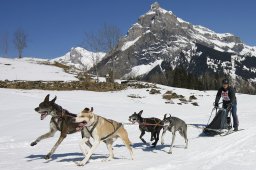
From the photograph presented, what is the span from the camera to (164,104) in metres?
31.8

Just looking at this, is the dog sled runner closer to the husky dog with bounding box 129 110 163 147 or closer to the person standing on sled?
the person standing on sled

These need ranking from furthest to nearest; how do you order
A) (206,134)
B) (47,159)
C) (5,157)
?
(206,134) → (5,157) → (47,159)

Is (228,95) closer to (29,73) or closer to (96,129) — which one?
(96,129)

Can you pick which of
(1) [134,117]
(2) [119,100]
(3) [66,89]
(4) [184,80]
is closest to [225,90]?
(1) [134,117]

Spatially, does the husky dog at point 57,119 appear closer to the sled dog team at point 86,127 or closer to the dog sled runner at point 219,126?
the sled dog team at point 86,127

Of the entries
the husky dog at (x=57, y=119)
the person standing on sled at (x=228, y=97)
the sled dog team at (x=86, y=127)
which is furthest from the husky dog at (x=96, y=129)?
the person standing on sled at (x=228, y=97)

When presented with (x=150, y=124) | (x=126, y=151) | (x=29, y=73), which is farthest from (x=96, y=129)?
(x=29, y=73)

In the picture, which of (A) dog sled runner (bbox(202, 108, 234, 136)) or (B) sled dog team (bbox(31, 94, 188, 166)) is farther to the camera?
(A) dog sled runner (bbox(202, 108, 234, 136))

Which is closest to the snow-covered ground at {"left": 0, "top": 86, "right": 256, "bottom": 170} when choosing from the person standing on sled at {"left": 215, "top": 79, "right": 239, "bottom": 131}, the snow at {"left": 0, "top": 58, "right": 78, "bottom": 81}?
the person standing on sled at {"left": 215, "top": 79, "right": 239, "bottom": 131}

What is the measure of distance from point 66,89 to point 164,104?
9.01 meters

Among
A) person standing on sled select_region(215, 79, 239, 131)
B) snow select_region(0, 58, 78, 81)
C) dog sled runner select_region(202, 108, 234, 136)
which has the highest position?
snow select_region(0, 58, 78, 81)

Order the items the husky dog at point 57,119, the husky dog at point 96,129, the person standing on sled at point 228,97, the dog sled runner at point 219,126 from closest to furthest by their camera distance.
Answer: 1. the husky dog at point 96,129
2. the husky dog at point 57,119
3. the dog sled runner at point 219,126
4. the person standing on sled at point 228,97

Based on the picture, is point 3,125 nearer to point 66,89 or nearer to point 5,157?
point 5,157

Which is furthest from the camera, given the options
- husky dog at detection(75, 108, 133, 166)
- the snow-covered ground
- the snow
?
the snow
